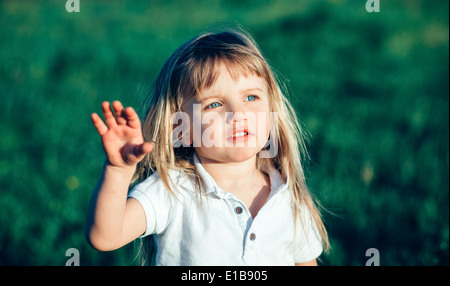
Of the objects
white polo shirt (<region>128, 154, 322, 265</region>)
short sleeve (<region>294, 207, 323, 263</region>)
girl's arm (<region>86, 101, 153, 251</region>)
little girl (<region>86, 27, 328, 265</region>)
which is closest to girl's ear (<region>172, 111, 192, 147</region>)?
little girl (<region>86, 27, 328, 265</region>)

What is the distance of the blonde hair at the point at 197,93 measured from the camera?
1967 mm

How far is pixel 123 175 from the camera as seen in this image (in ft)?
5.53

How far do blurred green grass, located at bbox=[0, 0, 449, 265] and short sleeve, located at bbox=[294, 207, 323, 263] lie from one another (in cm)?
76

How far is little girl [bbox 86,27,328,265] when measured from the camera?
188 cm

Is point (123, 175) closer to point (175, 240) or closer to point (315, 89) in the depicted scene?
point (175, 240)

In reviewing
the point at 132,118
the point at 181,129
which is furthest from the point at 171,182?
the point at 132,118

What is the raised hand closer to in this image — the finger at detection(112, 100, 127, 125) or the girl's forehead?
the finger at detection(112, 100, 127, 125)

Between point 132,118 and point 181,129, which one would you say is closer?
point 132,118

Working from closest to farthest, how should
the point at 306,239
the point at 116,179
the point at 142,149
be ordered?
1. the point at 142,149
2. the point at 116,179
3. the point at 306,239

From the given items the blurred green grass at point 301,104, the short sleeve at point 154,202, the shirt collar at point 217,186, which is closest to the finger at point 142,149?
the short sleeve at point 154,202

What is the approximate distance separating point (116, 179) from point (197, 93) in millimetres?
499

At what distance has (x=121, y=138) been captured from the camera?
1644 mm

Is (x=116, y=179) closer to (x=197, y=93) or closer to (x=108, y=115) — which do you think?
(x=108, y=115)
